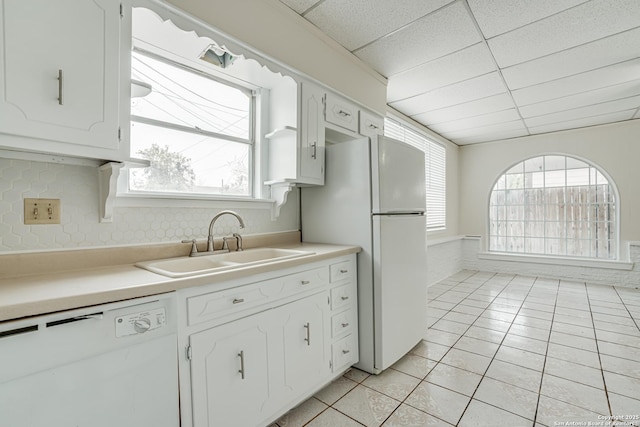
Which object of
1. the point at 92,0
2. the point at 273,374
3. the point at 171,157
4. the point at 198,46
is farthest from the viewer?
the point at 171,157

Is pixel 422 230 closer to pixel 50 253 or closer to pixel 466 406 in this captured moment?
pixel 466 406

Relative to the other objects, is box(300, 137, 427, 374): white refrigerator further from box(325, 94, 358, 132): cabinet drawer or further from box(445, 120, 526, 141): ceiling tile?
box(445, 120, 526, 141): ceiling tile

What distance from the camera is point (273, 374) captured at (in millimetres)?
1532

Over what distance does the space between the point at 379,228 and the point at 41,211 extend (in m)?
1.87

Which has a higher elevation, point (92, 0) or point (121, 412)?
point (92, 0)

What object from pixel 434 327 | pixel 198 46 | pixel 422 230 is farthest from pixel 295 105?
pixel 434 327

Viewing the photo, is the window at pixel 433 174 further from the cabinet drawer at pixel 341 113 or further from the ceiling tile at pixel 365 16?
the ceiling tile at pixel 365 16

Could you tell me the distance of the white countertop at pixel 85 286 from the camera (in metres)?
0.87

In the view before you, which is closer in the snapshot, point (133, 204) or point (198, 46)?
point (133, 204)

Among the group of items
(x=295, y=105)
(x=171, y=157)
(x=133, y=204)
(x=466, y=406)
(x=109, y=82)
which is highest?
(x=295, y=105)

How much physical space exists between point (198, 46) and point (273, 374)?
1934mm

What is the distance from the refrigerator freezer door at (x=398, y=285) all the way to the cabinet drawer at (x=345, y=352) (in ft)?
0.53

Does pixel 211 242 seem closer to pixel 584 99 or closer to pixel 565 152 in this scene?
pixel 584 99

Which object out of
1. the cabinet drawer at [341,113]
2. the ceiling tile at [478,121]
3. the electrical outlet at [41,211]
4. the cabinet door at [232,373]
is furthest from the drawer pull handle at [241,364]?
the ceiling tile at [478,121]
